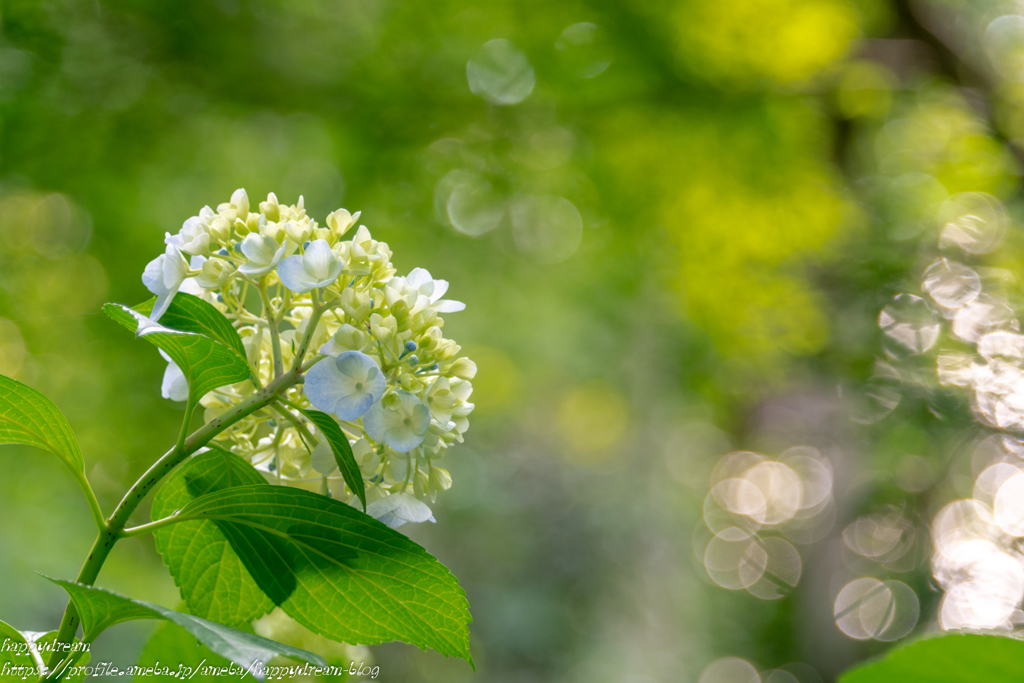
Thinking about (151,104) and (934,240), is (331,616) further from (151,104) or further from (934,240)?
(934,240)

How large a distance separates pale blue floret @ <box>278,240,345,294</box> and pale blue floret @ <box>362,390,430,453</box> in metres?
0.05

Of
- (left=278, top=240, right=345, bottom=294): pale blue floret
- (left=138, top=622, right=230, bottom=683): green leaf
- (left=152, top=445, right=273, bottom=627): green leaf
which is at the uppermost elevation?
(left=278, top=240, right=345, bottom=294): pale blue floret

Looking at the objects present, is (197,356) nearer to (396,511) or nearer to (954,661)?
(396,511)

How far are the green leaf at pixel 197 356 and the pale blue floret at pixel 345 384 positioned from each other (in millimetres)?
25

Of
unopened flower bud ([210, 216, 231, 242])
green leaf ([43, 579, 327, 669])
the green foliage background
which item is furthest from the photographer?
the green foliage background

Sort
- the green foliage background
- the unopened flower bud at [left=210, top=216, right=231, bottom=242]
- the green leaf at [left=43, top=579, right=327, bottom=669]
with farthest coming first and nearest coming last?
the green foliage background → the unopened flower bud at [left=210, top=216, right=231, bottom=242] → the green leaf at [left=43, top=579, right=327, bottom=669]

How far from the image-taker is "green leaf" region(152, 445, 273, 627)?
0.94ft

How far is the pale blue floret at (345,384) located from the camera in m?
0.24

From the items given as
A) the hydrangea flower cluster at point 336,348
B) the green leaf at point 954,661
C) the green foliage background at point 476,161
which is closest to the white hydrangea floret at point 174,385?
the hydrangea flower cluster at point 336,348

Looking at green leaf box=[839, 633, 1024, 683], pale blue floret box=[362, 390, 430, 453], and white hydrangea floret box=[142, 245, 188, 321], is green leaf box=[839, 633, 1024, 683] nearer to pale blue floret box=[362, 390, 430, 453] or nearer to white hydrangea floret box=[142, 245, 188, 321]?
pale blue floret box=[362, 390, 430, 453]

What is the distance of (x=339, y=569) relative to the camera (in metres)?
0.26

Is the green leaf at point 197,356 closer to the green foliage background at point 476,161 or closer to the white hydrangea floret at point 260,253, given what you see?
the white hydrangea floret at point 260,253

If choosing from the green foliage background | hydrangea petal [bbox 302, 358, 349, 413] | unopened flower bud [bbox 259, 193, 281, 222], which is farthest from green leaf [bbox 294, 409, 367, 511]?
the green foliage background

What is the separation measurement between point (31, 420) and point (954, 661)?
12.6 inches
